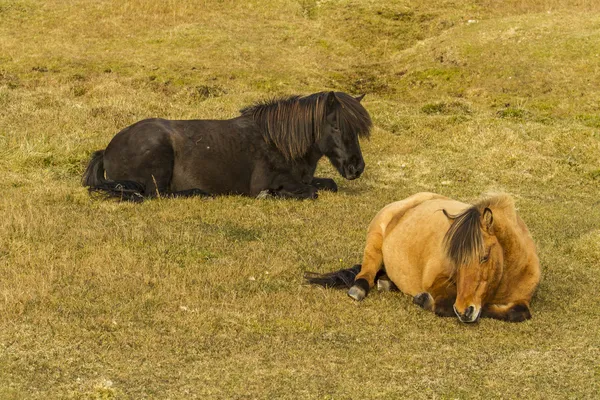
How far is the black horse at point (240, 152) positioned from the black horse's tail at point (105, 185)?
16 millimetres

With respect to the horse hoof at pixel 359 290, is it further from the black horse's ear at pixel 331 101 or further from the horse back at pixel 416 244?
the black horse's ear at pixel 331 101

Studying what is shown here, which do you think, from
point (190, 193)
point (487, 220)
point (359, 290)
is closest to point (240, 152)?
→ point (190, 193)

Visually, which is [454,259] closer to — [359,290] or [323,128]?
[359,290]

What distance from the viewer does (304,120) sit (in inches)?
521

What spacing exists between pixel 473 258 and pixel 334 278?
1.94m

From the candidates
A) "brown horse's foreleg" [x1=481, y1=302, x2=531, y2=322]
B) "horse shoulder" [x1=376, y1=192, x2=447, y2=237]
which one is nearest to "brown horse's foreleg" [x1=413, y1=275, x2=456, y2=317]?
"brown horse's foreleg" [x1=481, y1=302, x2=531, y2=322]

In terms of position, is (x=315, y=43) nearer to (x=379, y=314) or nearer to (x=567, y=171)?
(x=567, y=171)

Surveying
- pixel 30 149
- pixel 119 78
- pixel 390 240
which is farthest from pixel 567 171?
pixel 119 78

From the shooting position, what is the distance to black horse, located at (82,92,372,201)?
502 inches

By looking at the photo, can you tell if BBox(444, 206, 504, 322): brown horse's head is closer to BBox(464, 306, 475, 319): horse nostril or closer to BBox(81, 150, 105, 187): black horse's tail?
BBox(464, 306, 475, 319): horse nostril

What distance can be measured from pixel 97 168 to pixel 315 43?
68.3 feet

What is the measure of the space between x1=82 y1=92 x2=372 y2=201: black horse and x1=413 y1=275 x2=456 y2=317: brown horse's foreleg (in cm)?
526

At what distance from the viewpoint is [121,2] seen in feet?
114

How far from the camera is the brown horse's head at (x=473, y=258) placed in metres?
7.16
